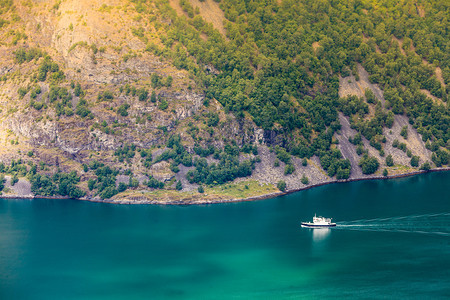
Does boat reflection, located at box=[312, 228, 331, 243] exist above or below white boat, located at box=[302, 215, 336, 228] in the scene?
below

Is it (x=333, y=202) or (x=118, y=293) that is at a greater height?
(x=333, y=202)

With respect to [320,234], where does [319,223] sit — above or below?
above

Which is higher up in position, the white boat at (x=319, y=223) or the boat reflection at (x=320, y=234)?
the white boat at (x=319, y=223)

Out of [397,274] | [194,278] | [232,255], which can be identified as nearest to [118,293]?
[194,278]

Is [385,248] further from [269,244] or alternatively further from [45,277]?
[45,277]

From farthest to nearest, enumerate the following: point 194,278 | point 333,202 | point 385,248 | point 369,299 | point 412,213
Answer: point 333,202, point 412,213, point 385,248, point 194,278, point 369,299

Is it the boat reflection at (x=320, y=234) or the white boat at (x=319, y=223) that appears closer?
the boat reflection at (x=320, y=234)

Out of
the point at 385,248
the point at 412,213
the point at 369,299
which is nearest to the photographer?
the point at 369,299

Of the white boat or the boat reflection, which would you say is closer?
the boat reflection

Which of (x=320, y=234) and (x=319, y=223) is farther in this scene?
(x=319, y=223)

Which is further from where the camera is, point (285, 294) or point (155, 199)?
point (155, 199)
